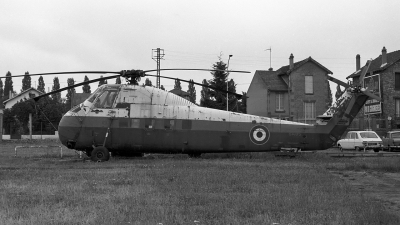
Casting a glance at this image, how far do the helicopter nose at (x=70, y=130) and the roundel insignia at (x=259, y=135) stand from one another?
8762 mm

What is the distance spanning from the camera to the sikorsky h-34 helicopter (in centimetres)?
2167

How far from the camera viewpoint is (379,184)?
12.9 meters

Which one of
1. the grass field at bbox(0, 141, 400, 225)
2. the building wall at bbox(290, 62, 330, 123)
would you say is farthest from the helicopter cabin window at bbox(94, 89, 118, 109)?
the building wall at bbox(290, 62, 330, 123)

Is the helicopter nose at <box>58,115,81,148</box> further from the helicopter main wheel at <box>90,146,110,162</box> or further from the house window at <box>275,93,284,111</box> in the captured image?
the house window at <box>275,93,284,111</box>

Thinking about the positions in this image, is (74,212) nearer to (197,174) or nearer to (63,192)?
(63,192)

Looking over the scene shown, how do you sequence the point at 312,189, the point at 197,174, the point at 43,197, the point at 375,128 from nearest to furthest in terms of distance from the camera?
the point at 43,197 → the point at 312,189 → the point at 197,174 → the point at 375,128

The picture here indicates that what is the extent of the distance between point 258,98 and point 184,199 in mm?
50539

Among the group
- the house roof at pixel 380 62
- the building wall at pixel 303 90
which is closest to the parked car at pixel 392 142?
the house roof at pixel 380 62

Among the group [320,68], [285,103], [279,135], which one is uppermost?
[320,68]

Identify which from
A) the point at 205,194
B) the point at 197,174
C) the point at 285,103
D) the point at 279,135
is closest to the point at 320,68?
the point at 285,103

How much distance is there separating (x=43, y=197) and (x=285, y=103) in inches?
1959

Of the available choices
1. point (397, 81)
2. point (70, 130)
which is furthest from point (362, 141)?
point (70, 130)

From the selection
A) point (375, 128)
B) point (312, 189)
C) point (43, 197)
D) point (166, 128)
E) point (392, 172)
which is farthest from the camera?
point (375, 128)

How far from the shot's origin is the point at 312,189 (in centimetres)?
1126
